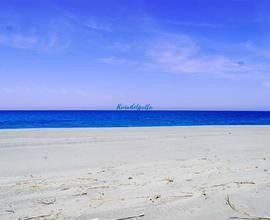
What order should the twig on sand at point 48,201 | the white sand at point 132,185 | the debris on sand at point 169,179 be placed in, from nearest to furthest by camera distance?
the white sand at point 132,185 → the twig on sand at point 48,201 → the debris on sand at point 169,179

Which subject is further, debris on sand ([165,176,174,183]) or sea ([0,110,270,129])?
sea ([0,110,270,129])

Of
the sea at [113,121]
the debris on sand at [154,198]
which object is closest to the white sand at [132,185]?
the debris on sand at [154,198]

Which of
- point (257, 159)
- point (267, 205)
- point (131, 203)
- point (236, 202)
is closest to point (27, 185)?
point (131, 203)

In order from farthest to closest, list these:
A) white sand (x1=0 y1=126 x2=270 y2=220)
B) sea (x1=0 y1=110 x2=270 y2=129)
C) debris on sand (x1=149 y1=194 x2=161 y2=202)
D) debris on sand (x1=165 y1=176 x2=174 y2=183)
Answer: sea (x1=0 y1=110 x2=270 y2=129) → debris on sand (x1=165 y1=176 x2=174 y2=183) → debris on sand (x1=149 y1=194 x2=161 y2=202) → white sand (x1=0 y1=126 x2=270 y2=220)

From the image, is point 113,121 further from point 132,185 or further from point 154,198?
point 154,198

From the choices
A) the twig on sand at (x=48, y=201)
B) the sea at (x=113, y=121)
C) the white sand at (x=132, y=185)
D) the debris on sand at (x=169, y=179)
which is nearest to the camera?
the white sand at (x=132, y=185)

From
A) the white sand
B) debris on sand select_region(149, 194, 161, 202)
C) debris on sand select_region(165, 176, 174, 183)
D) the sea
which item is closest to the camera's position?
the white sand

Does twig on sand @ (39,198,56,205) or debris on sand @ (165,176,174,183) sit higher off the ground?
debris on sand @ (165,176,174,183)

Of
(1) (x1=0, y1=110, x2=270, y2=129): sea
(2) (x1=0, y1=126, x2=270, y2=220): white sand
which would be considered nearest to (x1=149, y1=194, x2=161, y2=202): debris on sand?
(2) (x1=0, y1=126, x2=270, y2=220): white sand

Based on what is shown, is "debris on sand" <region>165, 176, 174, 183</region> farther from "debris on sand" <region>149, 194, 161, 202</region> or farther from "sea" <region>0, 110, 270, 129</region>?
"sea" <region>0, 110, 270, 129</region>

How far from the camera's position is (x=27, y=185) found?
520 centimetres

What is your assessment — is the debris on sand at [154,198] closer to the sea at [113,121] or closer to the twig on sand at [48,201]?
the twig on sand at [48,201]

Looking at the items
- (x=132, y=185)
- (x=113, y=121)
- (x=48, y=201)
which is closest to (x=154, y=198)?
(x=132, y=185)

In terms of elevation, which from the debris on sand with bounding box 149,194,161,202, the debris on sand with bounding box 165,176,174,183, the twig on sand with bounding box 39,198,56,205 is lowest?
the twig on sand with bounding box 39,198,56,205
